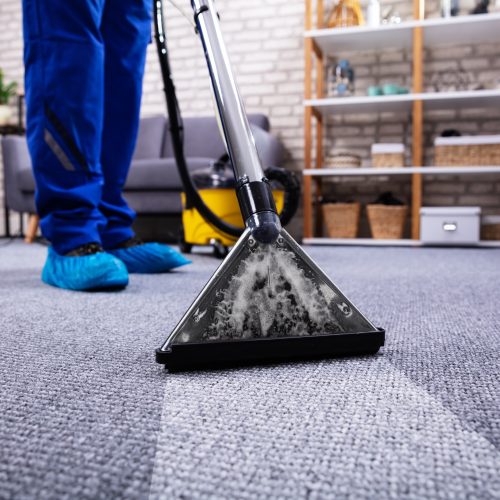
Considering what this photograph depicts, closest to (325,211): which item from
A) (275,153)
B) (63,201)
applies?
(275,153)

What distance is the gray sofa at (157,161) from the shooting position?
2656 millimetres

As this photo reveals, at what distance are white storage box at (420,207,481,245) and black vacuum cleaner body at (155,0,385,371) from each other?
2.11 metres

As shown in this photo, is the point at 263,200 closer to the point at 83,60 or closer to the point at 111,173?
the point at 83,60


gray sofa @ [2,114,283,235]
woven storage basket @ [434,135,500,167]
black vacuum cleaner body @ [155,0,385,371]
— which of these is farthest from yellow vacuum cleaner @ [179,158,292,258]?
black vacuum cleaner body @ [155,0,385,371]

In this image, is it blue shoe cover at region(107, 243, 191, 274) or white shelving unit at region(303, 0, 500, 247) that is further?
white shelving unit at region(303, 0, 500, 247)

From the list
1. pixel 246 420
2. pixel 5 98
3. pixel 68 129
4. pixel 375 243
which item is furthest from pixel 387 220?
pixel 5 98

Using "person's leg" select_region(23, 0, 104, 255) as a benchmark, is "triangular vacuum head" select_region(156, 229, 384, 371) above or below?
below

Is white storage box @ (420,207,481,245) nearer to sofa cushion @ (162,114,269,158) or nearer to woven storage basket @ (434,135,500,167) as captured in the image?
woven storage basket @ (434,135,500,167)

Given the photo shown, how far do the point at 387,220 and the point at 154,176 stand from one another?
3.85ft

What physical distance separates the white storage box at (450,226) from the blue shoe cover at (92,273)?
6.12ft

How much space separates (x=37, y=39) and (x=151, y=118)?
238 centimetres

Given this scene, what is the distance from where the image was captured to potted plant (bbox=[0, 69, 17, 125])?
3.49 m

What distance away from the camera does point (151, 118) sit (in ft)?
10.7

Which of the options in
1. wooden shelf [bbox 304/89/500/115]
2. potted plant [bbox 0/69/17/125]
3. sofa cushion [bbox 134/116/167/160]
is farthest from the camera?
potted plant [bbox 0/69/17/125]
